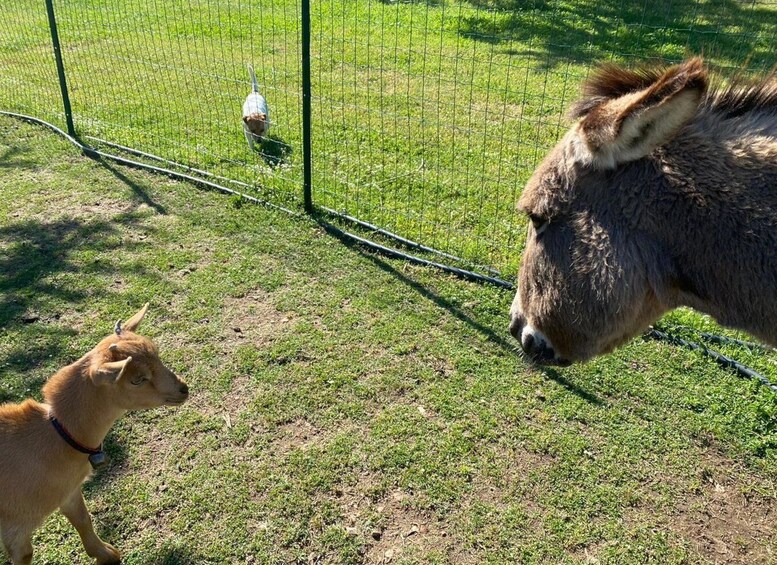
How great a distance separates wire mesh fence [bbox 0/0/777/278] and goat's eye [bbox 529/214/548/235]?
80.9 inches

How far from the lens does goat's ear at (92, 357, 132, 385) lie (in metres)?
2.90

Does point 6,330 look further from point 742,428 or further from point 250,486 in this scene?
point 742,428

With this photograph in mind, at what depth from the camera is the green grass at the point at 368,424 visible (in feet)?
11.1

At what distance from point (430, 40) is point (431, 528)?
11902 mm

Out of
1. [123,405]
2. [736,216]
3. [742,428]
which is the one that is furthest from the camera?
[742,428]

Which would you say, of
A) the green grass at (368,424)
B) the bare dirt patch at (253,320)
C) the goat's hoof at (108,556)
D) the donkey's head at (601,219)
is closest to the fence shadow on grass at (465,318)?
the green grass at (368,424)

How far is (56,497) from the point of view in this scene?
116 inches

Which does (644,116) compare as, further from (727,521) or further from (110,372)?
(727,521)

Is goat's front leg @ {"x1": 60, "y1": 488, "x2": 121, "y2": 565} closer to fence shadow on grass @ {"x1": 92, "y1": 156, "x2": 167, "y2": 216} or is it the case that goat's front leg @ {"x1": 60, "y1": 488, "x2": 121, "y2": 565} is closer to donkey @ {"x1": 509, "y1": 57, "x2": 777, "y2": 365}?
donkey @ {"x1": 509, "y1": 57, "x2": 777, "y2": 365}

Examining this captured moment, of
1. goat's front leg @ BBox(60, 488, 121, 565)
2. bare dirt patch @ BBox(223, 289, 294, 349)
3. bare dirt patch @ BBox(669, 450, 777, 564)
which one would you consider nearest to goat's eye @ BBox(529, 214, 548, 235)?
bare dirt patch @ BBox(669, 450, 777, 564)

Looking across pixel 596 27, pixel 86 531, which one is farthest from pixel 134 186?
pixel 596 27

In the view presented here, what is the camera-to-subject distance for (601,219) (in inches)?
90.0

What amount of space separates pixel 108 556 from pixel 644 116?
10.5ft

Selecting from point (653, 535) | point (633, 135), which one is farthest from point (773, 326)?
point (653, 535)
